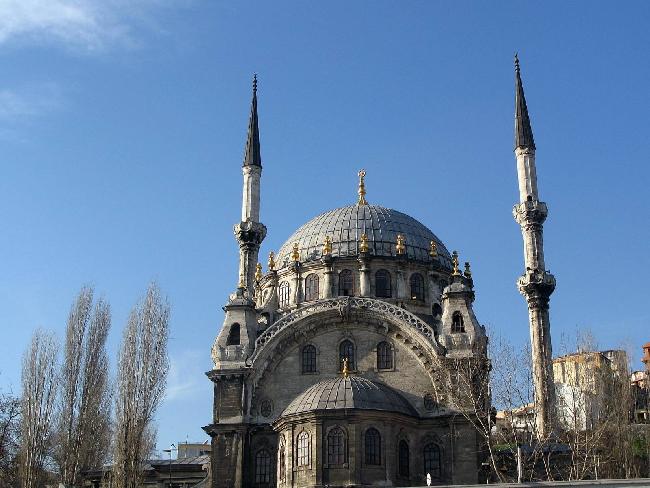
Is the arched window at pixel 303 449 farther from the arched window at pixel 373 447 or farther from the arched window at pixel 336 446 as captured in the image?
the arched window at pixel 373 447

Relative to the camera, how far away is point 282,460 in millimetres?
34719

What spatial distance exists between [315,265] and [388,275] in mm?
3731

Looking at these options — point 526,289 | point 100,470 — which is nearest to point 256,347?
point 100,470

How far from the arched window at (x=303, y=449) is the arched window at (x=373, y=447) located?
7.43ft

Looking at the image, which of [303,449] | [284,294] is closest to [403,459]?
[303,449]

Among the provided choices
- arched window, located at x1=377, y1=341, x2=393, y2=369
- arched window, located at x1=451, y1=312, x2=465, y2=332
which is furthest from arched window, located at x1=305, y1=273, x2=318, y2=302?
arched window, located at x1=451, y1=312, x2=465, y2=332

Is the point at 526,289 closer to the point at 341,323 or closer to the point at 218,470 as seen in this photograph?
the point at 341,323

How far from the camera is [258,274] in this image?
149 ft

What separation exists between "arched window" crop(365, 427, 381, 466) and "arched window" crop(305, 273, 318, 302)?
11.0 meters

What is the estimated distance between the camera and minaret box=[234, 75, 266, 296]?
45.6m

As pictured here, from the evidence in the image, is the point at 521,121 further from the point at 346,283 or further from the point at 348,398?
the point at 348,398

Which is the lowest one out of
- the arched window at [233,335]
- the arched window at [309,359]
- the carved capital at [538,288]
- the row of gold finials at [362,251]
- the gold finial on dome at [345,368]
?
the gold finial on dome at [345,368]

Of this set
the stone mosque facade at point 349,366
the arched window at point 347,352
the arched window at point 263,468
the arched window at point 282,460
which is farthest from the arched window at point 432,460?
the arched window at point 263,468

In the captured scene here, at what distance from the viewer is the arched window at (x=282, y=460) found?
3422 cm
